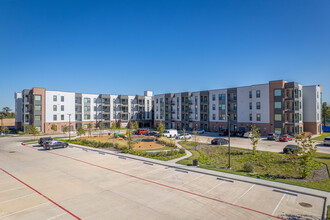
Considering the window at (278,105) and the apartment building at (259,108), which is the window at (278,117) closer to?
the apartment building at (259,108)

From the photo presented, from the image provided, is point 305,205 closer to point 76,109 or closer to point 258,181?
point 258,181

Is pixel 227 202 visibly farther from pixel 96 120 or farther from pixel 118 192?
pixel 96 120

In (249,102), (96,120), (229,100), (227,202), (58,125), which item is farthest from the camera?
(96,120)

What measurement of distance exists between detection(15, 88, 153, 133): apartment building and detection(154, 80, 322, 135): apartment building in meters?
22.4

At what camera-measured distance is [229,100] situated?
57625 mm

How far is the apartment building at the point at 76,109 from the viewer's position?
60812 millimetres

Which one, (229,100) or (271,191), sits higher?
(229,100)

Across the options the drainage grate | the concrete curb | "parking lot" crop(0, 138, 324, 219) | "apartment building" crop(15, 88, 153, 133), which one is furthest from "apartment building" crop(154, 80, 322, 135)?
the drainage grate

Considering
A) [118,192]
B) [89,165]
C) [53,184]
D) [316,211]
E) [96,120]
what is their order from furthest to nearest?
1. [96,120]
2. [89,165]
3. [53,184]
4. [118,192]
5. [316,211]

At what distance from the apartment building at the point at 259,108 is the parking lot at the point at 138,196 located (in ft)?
124

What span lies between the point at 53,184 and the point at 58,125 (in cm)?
5457

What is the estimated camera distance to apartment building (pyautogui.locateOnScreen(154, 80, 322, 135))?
47.2 metres

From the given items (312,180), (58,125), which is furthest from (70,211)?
(58,125)

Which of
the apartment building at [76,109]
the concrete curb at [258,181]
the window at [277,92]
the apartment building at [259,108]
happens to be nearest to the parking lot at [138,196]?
the concrete curb at [258,181]
